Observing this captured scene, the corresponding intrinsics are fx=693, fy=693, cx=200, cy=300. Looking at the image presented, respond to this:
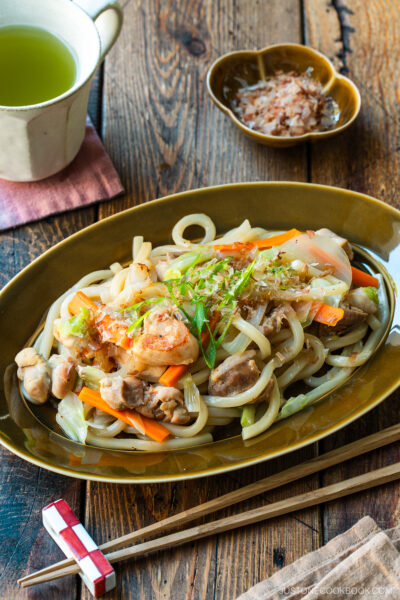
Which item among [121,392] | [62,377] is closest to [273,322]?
[121,392]

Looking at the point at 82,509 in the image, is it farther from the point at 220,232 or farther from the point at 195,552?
the point at 220,232

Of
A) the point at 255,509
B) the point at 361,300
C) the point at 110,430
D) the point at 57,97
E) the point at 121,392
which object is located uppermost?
the point at 57,97

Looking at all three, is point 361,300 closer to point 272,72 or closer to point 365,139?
point 365,139

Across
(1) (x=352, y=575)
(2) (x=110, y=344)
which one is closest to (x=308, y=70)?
(2) (x=110, y=344)

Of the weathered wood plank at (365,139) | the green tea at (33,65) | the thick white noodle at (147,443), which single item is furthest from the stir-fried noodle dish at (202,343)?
the green tea at (33,65)

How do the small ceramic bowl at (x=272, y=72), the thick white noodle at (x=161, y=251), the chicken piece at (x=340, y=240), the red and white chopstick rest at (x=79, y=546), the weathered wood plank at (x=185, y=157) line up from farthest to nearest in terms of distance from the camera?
the small ceramic bowl at (x=272, y=72)
the thick white noodle at (x=161, y=251)
the chicken piece at (x=340, y=240)
the weathered wood plank at (x=185, y=157)
the red and white chopstick rest at (x=79, y=546)

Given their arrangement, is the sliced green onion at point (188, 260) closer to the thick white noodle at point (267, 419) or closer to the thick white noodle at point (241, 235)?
the thick white noodle at point (241, 235)

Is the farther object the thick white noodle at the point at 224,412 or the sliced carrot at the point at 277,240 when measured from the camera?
the sliced carrot at the point at 277,240
